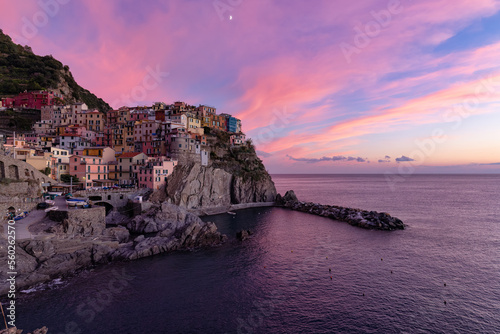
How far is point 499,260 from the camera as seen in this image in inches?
1554

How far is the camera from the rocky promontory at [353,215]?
59312mm

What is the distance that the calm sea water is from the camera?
23766mm

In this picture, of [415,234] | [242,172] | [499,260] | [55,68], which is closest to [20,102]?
[55,68]

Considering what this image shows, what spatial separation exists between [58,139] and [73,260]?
60.8 metres

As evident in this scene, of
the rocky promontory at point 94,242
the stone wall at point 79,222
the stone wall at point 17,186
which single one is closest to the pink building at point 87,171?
the stone wall at point 17,186

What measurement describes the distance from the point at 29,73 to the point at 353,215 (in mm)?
147770

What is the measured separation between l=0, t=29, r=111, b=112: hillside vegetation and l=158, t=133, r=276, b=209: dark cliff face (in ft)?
263

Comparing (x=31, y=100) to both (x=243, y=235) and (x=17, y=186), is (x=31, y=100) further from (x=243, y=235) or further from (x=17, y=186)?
(x=243, y=235)

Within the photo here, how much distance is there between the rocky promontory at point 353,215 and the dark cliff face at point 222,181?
8397 millimetres

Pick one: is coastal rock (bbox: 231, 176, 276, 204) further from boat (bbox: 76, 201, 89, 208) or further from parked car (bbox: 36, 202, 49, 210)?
parked car (bbox: 36, 202, 49, 210)

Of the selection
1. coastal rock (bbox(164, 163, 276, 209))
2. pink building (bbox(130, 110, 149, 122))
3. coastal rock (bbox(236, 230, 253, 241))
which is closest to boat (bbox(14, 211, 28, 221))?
coastal rock (bbox(164, 163, 276, 209))

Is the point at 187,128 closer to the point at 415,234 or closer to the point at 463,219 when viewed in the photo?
the point at 415,234

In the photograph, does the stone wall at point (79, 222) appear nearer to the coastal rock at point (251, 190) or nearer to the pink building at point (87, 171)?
the pink building at point (87, 171)

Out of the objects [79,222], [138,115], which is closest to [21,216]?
[79,222]
